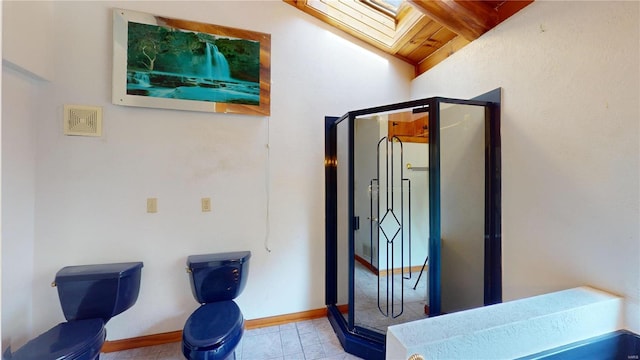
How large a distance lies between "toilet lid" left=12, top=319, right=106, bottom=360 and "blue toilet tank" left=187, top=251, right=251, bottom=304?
599mm

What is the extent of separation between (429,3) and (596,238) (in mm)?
1742

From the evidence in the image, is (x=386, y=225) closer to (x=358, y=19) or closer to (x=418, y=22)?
(x=418, y=22)

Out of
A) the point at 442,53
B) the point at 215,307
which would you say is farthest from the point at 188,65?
the point at 442,53

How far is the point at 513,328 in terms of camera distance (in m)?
1.17

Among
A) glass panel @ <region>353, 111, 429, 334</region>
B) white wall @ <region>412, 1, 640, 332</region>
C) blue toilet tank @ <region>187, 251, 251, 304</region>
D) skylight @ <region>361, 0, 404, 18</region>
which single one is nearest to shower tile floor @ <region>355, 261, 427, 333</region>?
glass panel @ <region>353, 111, 429, 334</region>

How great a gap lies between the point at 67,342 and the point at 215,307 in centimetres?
82

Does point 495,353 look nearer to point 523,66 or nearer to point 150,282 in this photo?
point 523,66

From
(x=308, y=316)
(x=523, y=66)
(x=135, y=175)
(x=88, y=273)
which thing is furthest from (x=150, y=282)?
(x=523, y=66)

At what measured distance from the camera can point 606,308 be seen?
51.9 inches

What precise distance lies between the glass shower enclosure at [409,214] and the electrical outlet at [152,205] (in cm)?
144

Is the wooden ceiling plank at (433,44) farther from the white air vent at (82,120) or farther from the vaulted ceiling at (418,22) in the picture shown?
the white air vent at (82,120)

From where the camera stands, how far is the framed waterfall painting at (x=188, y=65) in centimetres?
212

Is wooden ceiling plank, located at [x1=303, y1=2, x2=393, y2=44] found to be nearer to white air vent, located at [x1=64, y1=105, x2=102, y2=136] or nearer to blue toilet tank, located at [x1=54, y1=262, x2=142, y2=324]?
white air vent, located at [x1=64, y1=105, x2=102, y2=136]

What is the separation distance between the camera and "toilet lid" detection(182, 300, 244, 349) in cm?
165
